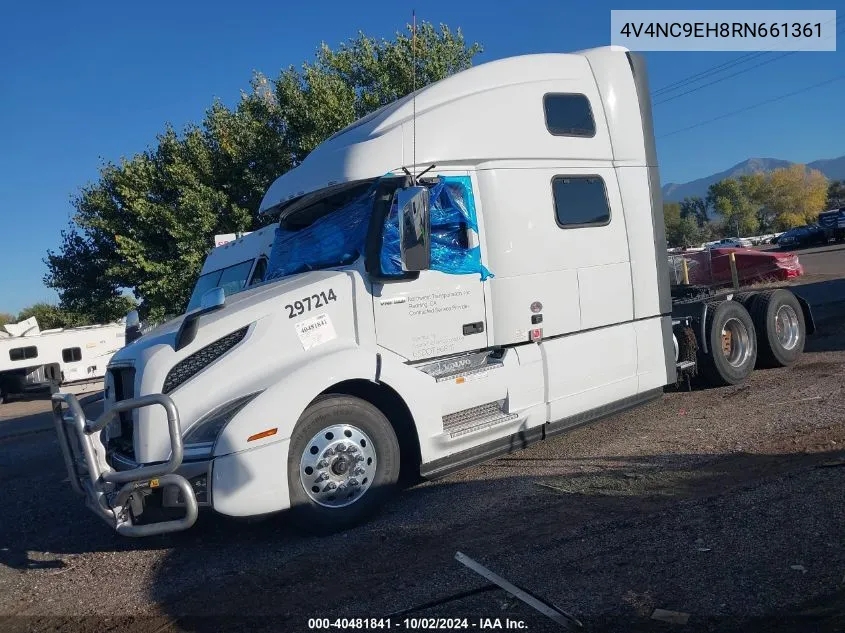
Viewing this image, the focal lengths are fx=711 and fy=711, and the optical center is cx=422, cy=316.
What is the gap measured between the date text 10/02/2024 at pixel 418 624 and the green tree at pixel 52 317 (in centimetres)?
2587

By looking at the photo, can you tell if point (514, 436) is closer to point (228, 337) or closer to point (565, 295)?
point (565, 295)

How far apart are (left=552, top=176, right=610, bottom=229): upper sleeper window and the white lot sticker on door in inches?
98.0

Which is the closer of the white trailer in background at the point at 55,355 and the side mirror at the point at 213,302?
the side mirror at the point at 213,302

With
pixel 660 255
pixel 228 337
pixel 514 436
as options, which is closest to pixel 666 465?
pixel 514 436

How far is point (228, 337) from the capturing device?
504cm

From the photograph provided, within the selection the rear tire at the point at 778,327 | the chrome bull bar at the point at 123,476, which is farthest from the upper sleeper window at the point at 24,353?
the rear tire at the point at 778,327

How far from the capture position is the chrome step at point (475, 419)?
581cm

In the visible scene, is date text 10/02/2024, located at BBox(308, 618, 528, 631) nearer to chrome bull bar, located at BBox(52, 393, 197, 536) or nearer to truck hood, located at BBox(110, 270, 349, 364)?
chrome bull bar, located at BBox(52, 393, 197, 536)

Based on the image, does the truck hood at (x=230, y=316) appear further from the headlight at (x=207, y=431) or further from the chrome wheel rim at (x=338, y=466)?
the chrome wheel rim at (x=338, y=466)

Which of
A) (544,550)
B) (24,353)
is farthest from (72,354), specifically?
(544,550)

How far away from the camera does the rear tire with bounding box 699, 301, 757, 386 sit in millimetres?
8625

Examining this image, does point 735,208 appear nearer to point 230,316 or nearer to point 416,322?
point 416,322

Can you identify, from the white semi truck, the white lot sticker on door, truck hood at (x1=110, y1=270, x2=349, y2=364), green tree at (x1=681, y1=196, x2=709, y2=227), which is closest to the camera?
the white semi truck

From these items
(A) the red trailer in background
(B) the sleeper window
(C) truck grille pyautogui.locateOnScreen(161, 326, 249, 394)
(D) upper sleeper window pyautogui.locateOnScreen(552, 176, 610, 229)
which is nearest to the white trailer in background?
(B) the sleeper window
